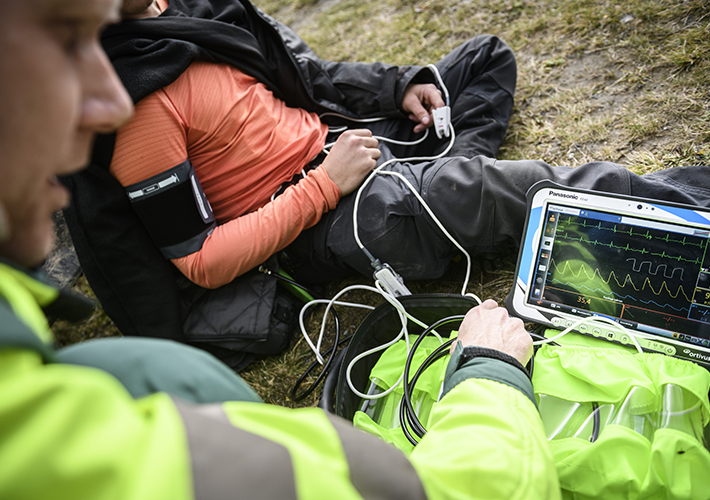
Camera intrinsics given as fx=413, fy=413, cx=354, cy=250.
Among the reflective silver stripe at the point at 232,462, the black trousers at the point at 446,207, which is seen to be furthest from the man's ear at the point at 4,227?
the black trousers at the point at 446,207

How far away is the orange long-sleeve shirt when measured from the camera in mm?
1330

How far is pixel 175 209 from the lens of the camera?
4.57ft

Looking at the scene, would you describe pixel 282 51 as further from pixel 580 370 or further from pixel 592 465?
pixel 592 465

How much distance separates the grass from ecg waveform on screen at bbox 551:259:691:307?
0.36m

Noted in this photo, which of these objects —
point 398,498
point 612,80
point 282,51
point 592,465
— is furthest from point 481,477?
point 612,80

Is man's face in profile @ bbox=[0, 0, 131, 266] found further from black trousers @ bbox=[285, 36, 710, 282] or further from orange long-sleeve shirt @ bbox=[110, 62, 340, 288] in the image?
black trousers @ bbox=[285, 36, 710, 282]

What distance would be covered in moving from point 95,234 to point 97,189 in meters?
0.16

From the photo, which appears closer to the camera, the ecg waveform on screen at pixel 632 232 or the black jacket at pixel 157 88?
the ecg waveform on screen at pixel 632 232

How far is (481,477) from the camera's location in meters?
0.67

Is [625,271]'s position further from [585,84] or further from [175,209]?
[175,209]

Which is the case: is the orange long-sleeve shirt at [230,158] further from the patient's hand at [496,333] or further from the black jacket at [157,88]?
the patient's hand at [496,333]

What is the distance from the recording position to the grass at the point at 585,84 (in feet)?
5.61

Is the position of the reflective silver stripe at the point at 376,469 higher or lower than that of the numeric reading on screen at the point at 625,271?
higher

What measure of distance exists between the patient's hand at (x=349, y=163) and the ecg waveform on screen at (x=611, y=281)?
0.74 m
